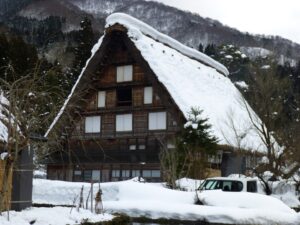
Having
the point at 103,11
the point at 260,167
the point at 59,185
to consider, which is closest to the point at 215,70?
the point at 260,167

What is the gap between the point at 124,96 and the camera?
32.6 m

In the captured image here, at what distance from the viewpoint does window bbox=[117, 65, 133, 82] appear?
31.3m

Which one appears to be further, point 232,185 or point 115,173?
point 115,173

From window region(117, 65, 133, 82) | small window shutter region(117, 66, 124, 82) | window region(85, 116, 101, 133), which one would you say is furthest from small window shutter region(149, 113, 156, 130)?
window region(85, 116, 101, 133)

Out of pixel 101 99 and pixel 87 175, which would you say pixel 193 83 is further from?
pixel 87 175

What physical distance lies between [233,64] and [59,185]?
1847 inches

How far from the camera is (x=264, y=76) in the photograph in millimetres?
28812

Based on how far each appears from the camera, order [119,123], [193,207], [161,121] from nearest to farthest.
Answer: [193,207]
[161,121]
[119,123]

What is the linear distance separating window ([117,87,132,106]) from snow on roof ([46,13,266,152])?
2.52 meters

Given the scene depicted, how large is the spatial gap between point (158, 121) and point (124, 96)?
373 cm

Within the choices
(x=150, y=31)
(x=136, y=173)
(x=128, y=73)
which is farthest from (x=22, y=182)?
(x=150, y=31)

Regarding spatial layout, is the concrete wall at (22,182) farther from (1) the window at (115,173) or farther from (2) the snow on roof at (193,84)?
(1) the window at (115,173)

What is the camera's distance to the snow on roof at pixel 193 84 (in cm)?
2912

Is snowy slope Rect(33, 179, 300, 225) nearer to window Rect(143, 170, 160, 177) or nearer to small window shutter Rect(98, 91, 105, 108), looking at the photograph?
window Rect(143, 170, 160, 177)
